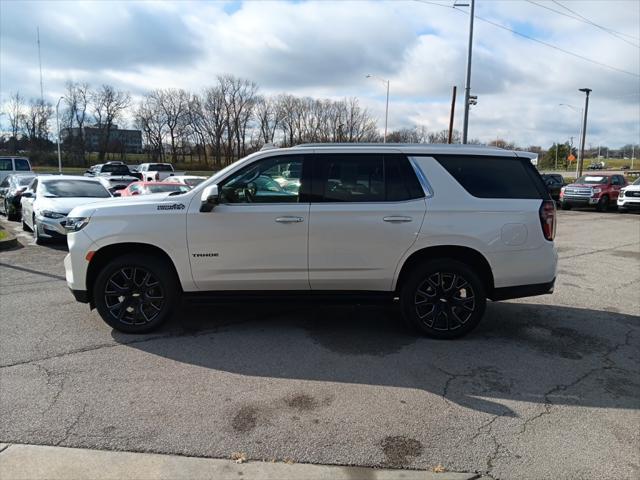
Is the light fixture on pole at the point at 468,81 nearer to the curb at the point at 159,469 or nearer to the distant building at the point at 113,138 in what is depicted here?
the curb at the point at 159,469

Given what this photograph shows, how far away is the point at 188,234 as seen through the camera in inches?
199

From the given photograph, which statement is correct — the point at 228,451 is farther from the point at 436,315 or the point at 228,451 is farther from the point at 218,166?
the point at 218,166

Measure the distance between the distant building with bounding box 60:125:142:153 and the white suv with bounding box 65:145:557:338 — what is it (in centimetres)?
8651

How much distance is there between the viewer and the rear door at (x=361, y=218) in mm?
5020

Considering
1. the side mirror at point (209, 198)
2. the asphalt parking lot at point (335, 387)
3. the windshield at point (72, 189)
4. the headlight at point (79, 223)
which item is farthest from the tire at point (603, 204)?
the headlight at point (79, 223)

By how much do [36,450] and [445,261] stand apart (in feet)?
12.4

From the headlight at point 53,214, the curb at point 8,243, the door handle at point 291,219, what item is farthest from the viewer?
the headlight at point 53,214

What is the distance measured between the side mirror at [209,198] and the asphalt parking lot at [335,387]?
136cm

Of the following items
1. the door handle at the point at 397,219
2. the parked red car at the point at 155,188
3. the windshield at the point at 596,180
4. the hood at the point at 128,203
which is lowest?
the parked red car at the point at 155,188

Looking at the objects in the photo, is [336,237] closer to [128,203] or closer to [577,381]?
[128,203]

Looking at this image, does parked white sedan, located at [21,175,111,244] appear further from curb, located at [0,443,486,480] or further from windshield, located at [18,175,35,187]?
curb, located at [0,443,486,480]

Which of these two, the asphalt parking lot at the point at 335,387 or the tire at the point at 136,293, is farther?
the tire at the point at 136,293

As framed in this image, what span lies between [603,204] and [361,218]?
24896 mm

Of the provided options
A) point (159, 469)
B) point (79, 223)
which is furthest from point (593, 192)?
point (159, 469)
